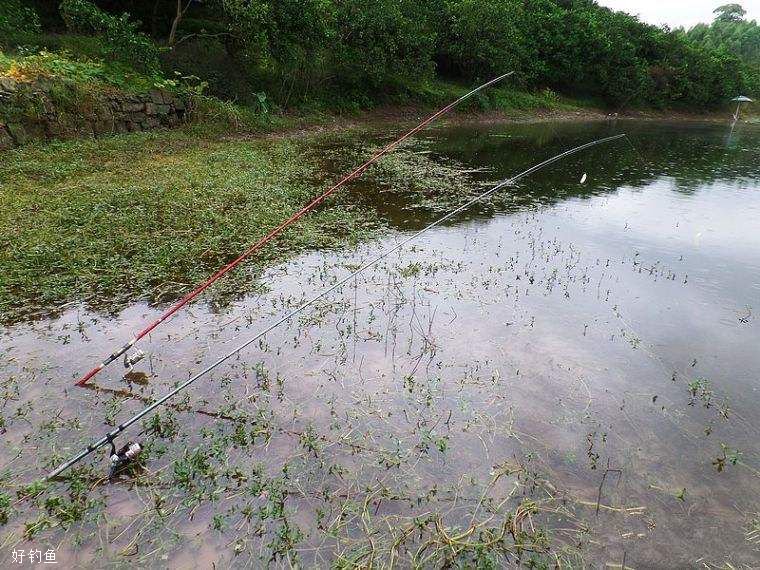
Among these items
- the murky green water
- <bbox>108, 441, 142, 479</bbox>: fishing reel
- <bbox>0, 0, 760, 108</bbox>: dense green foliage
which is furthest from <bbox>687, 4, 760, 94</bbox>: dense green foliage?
<bbox>108, 441, 142, 479</bbox>: fishing reel

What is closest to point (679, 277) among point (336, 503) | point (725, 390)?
point (725, 390)

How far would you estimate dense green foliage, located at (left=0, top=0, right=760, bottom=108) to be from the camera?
1614 centimetres

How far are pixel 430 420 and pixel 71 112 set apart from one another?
12.4 metres

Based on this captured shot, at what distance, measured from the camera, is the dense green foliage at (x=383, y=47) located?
16141mm

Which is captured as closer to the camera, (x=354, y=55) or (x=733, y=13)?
(x=354, y=55)

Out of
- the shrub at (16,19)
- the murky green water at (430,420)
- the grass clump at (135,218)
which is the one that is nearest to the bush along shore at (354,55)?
the shrub at (16,19)

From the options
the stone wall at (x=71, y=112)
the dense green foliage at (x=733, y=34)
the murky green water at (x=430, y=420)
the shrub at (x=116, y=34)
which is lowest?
the murky green water at (x=430, y=420)

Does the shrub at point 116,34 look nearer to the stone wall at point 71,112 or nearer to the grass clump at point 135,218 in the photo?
the stone wall at point 71,112

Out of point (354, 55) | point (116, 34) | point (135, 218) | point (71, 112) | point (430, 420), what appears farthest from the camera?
point (354, 55)

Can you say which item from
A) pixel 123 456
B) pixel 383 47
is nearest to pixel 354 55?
pixel 383 47

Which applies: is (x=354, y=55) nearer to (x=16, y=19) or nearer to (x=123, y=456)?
(x=16, y=19)

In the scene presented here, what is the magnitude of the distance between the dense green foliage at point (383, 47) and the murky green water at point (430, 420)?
13.0 m

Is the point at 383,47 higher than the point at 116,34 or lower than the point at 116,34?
higher

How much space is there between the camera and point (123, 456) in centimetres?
336
